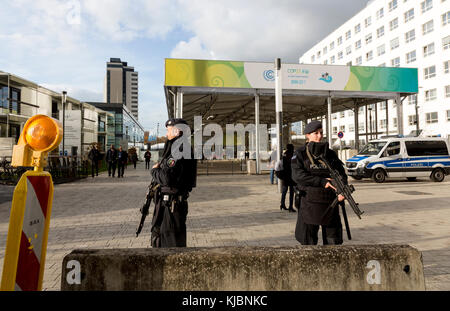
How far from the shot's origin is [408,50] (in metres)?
42.2

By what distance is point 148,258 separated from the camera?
1.85 meters

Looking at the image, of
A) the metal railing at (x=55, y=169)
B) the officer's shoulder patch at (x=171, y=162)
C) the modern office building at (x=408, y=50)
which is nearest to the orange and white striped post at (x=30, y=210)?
the officer's shoulder patch at (x=171, y=162)

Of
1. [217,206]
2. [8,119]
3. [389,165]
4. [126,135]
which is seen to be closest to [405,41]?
[389,165]

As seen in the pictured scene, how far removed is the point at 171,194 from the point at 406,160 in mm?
14058

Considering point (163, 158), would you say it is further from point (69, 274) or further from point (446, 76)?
point (446, 76)

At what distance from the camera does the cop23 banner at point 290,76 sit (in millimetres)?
16203

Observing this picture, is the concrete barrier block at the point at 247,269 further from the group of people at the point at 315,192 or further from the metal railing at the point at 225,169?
the metal railing at the point at 225,169

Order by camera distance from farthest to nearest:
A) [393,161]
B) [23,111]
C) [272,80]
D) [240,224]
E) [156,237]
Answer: [23,111]
[272,80]
[393,161]
[240,224]
[156,237]

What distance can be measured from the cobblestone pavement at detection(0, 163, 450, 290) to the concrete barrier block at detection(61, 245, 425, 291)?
1711mm

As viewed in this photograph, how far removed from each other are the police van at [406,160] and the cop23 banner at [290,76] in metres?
5.18

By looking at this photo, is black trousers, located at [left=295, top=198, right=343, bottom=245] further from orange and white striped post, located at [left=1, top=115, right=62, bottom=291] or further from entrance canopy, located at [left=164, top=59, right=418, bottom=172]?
entrance canopy, located at [left=164, top=59, right=418, bottom=172]

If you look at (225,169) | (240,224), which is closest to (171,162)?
(240,224)

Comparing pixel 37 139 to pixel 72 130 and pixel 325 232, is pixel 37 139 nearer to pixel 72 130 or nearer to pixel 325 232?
pixel 325 232

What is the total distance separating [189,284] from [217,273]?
0.18m
